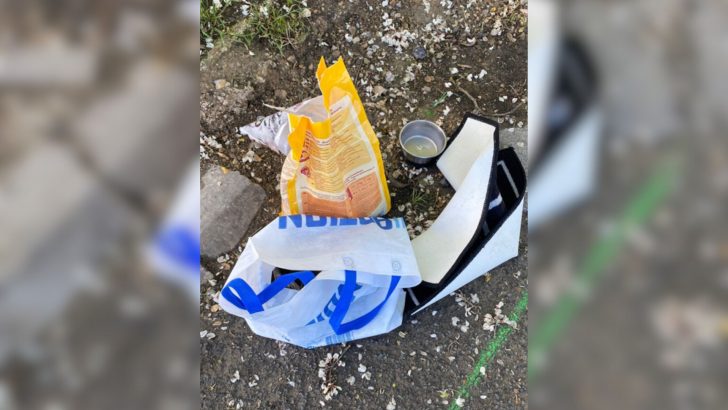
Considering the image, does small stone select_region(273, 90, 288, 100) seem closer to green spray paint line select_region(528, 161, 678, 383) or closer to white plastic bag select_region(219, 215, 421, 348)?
white plastic bag select_region(219, 215, 421, 348)

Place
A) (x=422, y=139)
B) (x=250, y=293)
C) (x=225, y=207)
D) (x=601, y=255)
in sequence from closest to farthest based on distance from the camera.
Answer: (x=601, y=255) < (x=250, y=293) < (x=225, y=207) < (x=422, y=139)

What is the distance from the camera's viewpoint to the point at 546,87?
0.26 metres

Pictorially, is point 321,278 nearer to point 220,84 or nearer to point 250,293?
point 250,293

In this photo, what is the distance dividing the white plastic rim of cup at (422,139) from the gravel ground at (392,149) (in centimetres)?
5

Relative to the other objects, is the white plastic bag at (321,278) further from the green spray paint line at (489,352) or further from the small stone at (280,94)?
the small stone at (280,94)

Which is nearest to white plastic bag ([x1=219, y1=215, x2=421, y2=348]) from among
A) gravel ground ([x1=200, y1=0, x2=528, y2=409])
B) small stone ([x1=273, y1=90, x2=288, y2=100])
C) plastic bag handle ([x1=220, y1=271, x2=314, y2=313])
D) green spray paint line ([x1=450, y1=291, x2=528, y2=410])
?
plastic bag handle ([x1=220, y1=271, x2=314, y2=313])

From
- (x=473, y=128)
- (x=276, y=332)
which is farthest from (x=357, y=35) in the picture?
(x=276, y=332)

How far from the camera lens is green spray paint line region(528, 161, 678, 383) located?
246 mm

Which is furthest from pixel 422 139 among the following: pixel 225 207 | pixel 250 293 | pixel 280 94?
pixel 250 293

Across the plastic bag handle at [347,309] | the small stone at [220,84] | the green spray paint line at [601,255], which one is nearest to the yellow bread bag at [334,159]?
the plastic bag handle at [347,309]

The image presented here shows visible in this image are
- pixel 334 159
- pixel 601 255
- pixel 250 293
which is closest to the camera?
pixel 601 255

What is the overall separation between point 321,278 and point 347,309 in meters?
0.12

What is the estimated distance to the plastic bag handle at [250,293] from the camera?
130cm

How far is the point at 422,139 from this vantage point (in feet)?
6.26
